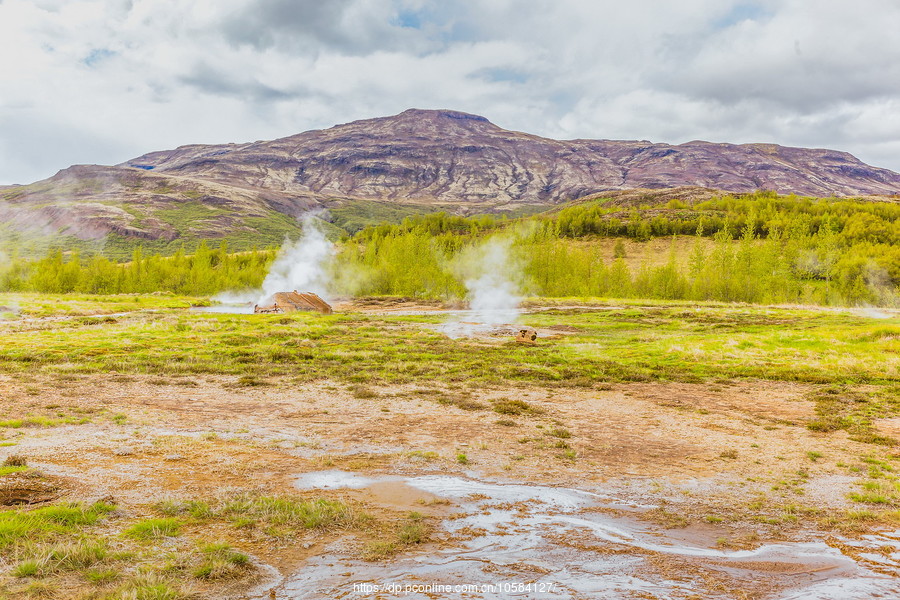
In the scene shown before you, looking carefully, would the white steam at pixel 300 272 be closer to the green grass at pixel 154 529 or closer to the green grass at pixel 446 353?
the green grass at pixel 446 353

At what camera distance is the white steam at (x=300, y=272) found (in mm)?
87875

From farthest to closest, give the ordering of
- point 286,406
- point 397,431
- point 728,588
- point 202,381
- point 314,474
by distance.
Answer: point 202,381, point 286,406, point 397,431, point 314,474, point 728,588

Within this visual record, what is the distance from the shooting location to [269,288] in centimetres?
8538

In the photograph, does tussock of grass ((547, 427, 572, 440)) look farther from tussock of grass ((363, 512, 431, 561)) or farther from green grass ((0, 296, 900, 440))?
tussock of grass ((363, 512, 431, 561))

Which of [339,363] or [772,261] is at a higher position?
[772,261]

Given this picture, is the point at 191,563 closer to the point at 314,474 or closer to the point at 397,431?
the point at 314,474

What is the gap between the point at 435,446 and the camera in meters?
14.0

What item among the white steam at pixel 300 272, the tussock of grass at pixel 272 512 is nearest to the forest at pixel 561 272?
the white steam at pixel 300 272

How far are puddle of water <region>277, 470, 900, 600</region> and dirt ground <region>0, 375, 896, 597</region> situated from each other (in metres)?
0.35

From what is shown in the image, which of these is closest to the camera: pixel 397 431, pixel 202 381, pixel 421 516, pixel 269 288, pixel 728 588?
pixel 728 588

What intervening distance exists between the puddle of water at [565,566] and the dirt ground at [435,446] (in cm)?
35

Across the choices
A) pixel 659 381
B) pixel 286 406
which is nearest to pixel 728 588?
pixel 286 406

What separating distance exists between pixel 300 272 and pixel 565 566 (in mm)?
95127

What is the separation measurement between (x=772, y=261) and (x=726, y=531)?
92500 mm
